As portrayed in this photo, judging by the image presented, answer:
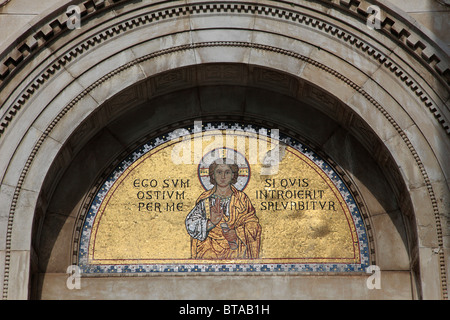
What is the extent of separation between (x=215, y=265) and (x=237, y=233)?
55 centimetres

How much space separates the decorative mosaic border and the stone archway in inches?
24.8

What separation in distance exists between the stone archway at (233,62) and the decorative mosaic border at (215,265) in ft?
2.07

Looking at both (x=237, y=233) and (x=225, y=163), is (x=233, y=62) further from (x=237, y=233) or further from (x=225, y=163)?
(x=237, y=233)

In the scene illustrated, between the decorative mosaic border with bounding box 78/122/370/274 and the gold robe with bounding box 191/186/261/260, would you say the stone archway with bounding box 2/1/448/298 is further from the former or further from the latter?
the gold robe with bounding box 191/186/261/260

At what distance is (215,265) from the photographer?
1253 cm

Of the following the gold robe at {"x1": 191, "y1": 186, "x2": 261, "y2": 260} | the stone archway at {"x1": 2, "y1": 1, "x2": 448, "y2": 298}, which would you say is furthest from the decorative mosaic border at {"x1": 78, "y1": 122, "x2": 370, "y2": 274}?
the stone archway at {"x1": 2, "y1": 1, "x2": 448, "y2": 298}

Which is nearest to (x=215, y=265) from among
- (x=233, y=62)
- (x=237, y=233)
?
(x=237, y=233)

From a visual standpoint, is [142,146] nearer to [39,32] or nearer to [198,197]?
[198,197]

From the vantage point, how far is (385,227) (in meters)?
12.6

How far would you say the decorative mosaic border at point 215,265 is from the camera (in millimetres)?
12453

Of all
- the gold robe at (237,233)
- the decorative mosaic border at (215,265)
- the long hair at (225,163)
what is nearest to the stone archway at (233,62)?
the decorative mosaic border at (215,265)

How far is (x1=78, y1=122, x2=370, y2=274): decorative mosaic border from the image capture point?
12.5 m

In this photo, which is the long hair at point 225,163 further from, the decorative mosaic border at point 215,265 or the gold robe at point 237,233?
the decorative mosaic border at point 215,265

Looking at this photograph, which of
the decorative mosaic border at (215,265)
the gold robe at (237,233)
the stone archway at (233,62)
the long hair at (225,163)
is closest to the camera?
the stone archway at (233,62)
